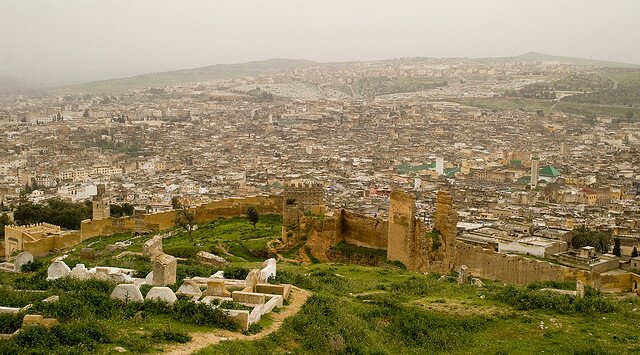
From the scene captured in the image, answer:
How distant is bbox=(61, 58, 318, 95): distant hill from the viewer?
138 metres

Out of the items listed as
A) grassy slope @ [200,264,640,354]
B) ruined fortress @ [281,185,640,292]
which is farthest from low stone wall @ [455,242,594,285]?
grassy slope @ [200,264,640,354]

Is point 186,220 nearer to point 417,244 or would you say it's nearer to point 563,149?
point 417,244

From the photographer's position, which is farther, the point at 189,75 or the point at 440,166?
the point at 189,75

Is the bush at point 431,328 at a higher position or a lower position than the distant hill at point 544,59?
lower

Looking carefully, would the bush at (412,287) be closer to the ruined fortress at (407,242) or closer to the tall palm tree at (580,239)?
the ruined fortress at (407,242)

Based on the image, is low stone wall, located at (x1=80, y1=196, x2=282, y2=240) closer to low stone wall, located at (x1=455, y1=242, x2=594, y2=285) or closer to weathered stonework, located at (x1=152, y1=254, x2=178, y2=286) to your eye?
low stone wall, located at (x1=455, y1=242, x2=594, y2=285)

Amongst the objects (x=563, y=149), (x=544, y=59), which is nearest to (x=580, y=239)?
(x=563, y=149)

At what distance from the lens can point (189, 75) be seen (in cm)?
16250

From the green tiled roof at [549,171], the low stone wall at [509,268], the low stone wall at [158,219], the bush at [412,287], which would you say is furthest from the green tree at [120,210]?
the green tiled roof at [549,171]

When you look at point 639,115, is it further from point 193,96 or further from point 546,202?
point 193,96

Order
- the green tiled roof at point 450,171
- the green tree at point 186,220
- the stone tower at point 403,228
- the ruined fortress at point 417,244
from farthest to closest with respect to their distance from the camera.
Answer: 1. the green tiled roof at point 450,171
2. the green tree at point 186,220
3. the stone tower at point 403,228
4. the ruined fortress at point 417,244

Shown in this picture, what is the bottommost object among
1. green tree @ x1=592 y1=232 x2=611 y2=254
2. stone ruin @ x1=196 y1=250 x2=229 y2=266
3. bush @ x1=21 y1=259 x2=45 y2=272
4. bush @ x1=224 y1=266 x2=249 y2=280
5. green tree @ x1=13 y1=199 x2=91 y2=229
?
green tree @ x1=592 y1=232 x2=611 y2=254

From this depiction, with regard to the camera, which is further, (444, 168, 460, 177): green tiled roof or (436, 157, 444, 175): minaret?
(436, 157, 444, 175): minaret

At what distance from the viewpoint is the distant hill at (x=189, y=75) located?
13850 cm
